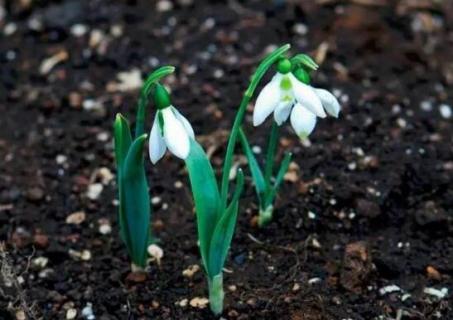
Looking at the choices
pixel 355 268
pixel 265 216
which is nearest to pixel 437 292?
pixel 355 268

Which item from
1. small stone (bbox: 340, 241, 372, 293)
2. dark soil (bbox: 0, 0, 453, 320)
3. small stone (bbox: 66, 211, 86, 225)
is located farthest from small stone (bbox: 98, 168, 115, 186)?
small stone (bbox: 340, 241, 372, 293)

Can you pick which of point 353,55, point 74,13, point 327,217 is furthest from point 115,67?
point 327,217

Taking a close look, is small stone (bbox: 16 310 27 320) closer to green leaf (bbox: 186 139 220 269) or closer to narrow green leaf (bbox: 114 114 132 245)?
narrow green leaf (bbox: 114 114 132 245)

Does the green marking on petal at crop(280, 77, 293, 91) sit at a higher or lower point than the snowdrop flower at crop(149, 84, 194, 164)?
higher

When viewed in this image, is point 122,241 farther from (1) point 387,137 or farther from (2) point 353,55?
(2) point 353,55

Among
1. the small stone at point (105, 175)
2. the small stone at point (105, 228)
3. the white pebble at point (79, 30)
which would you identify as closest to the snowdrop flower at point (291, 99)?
the small stone at point (105, 228)

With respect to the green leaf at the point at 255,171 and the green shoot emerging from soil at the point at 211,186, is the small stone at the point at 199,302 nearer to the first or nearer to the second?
the green shoot emerging from soil at the point at 211,186

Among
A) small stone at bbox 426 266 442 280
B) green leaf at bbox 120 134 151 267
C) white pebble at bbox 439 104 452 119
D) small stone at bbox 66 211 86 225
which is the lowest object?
white pebble at bbox 439 104 452 119
